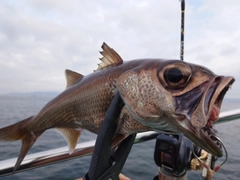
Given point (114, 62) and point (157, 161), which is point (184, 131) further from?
point (157, 161)

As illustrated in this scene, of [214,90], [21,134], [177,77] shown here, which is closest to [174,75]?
[177,77]

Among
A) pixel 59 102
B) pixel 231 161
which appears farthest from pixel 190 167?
pixel 231 161

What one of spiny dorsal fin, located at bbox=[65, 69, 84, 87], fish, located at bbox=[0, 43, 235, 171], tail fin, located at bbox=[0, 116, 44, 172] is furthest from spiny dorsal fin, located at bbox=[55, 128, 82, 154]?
spiny dorsal fin, located at bbox=[65, 69, 84, 87]

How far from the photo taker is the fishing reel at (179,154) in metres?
1.78

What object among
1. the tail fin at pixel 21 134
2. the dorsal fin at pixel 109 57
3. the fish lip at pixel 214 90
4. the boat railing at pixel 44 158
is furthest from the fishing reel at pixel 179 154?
the tail fin at pixel 21 134

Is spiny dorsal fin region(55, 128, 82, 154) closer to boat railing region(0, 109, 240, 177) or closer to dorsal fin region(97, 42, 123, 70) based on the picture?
boat railing region(0, 109, 240, 177)

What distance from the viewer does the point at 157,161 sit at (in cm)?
198

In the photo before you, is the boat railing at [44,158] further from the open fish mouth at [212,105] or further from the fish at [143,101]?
the open fish mouth at [212,105]

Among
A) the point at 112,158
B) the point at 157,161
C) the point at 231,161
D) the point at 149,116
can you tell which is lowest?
the point at 231,161

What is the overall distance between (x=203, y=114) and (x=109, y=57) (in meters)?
0.85

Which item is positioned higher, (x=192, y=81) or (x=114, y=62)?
(x=114, y=62)

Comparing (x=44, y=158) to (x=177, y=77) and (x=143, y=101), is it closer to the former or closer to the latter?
(x=143, y=101)

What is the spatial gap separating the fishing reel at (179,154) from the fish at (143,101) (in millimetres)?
687

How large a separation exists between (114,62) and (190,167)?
3.70 ft
